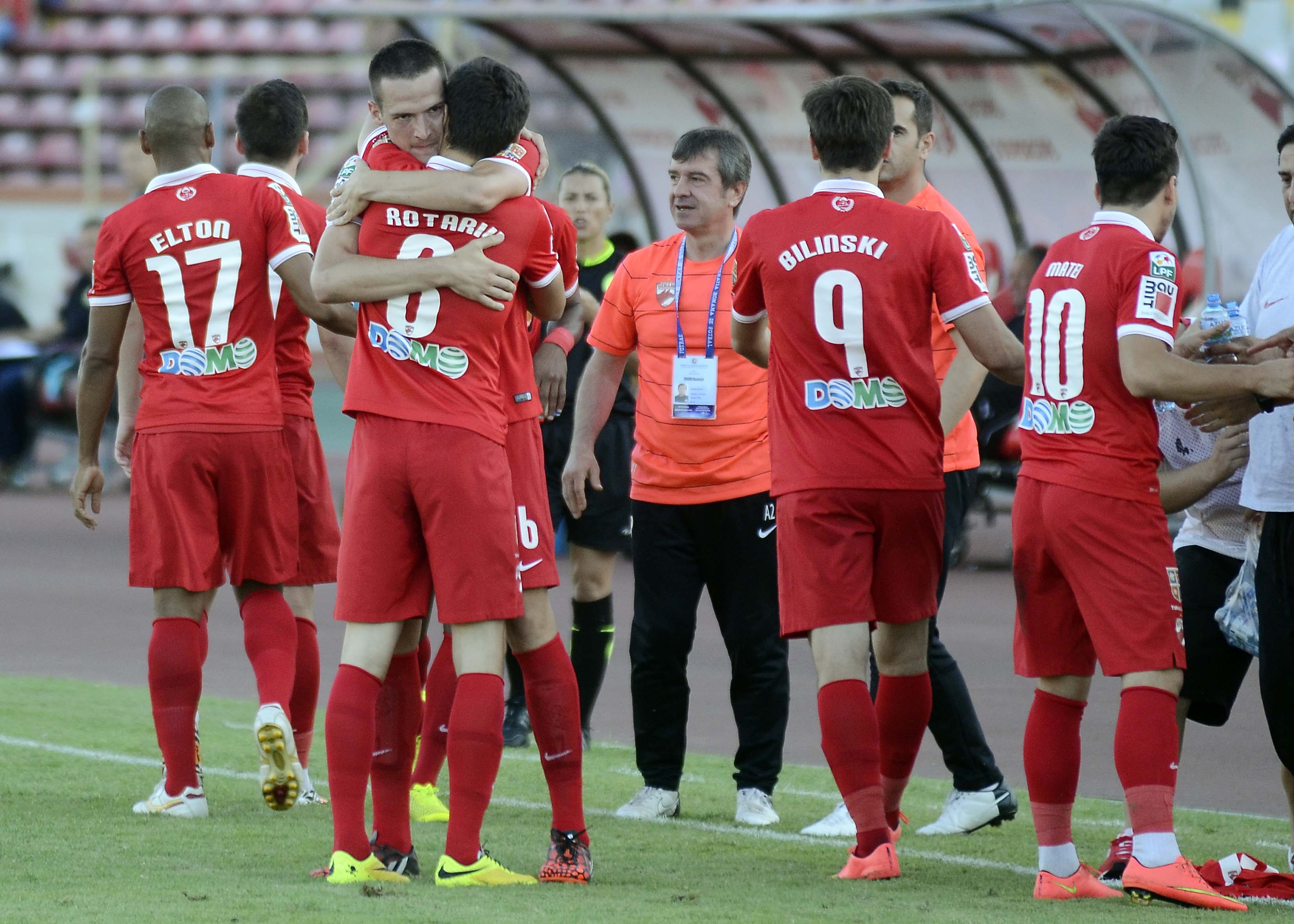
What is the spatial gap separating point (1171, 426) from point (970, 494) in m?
1.08

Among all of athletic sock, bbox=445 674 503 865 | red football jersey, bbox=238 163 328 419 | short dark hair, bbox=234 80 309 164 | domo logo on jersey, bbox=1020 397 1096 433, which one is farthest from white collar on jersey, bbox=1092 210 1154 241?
short dark hair, bbox=234 80 309 164

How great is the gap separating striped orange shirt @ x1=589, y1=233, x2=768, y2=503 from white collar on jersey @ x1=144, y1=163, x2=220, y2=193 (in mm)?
1392

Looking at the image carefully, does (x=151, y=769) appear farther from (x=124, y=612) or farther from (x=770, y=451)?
(x=124, y=612)

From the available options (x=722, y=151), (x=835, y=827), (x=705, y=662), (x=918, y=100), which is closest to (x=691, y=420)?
(x=722, y=151)

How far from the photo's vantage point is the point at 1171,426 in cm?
514

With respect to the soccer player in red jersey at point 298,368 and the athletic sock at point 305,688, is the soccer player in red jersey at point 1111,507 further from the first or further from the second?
the athletic sock at point 305,688

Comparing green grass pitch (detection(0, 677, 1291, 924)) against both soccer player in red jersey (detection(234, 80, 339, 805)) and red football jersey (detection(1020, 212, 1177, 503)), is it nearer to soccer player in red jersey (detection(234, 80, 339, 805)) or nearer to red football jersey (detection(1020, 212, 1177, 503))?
soccer player in red jersey (detection(234, 80, 339, 805))

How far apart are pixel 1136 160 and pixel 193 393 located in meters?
2.82

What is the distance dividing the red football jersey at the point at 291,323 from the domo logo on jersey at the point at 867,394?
5.90 ft

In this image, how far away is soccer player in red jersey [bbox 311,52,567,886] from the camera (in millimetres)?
4469

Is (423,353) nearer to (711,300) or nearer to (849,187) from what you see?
(849,187)

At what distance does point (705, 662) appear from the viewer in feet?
31.3

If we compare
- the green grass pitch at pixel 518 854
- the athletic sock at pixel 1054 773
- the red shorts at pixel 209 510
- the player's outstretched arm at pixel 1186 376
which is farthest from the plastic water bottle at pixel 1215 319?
the red shorts at pixel 209 510

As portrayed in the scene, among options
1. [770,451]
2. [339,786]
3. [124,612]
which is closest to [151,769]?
[339,786]
